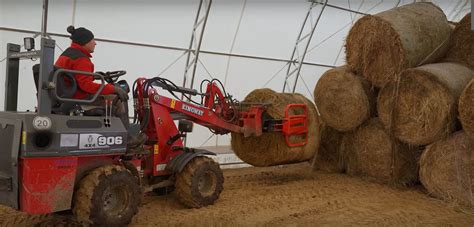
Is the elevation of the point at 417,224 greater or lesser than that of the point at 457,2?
lesser

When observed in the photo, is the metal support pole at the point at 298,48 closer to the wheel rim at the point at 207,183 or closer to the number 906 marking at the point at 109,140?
the wheel rim at the point at 207,183

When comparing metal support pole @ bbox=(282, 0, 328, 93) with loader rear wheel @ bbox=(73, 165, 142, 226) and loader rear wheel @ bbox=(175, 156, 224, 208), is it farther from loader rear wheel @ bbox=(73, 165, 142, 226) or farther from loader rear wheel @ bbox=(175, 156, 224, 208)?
loader rear wheel @ bbox=(73, 165, 142, 226)

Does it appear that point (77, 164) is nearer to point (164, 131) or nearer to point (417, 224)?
point (164, 131)

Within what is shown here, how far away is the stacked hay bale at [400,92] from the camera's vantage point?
7191mm

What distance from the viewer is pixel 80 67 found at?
521 cm

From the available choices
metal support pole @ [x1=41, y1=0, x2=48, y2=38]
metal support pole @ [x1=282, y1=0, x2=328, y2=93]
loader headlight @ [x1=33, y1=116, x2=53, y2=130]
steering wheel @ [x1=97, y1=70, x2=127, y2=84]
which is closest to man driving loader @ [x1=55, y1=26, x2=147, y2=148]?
steering wheel @ [x1=97, y1=70, x2=127, y2=84]

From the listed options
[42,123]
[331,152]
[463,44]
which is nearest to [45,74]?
[42,123]

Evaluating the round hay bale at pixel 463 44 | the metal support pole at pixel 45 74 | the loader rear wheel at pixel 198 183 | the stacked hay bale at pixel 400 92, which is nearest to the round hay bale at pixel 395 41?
the stacked hay bale at pixel 400 92

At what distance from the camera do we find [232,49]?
37.4 ft

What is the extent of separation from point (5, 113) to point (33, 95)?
3789 mm

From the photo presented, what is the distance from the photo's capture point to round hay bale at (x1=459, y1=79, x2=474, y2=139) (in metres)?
6.46

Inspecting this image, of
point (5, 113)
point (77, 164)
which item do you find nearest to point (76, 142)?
point (77, 164)

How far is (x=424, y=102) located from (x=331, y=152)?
2535 mm

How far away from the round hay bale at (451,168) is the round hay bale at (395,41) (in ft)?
4.20
